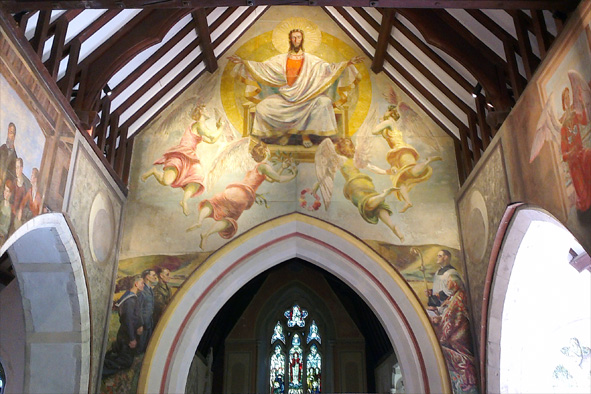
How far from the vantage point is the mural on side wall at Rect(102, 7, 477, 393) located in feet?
26.0

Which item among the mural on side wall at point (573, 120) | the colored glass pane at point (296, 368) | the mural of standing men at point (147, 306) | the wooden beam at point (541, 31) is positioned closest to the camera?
the mural on side wall at point (573, 120)

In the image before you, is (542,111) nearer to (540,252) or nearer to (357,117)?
(540,252)

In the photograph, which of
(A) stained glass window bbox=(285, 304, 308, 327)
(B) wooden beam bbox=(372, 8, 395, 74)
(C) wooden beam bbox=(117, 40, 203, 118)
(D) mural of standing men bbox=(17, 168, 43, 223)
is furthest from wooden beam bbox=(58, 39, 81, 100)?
(A) stained glass window bbox=(285, 304, 308, 327)

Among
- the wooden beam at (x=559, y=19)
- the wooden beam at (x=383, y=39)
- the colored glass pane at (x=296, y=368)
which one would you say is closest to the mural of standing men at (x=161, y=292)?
the wooden beam at (x=383, y=39)

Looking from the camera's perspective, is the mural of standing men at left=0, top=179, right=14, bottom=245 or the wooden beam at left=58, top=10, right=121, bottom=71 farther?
the wooden beam at left=58, top=10, right=121, bottom=71

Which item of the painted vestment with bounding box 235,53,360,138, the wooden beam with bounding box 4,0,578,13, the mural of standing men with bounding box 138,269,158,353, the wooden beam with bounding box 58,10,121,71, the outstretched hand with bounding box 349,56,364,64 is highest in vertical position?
the outstretched hand with bounding box 349,56,364,64

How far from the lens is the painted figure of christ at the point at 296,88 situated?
9055 millimetres

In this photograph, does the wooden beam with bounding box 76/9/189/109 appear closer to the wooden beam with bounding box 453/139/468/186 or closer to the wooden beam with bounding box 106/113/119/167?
the wooden beam with bounding box 106/113/119/167

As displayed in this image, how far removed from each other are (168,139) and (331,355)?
27.5 ft

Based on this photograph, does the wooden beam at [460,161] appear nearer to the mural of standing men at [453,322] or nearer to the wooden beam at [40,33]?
the mural of standing men at [453,322]

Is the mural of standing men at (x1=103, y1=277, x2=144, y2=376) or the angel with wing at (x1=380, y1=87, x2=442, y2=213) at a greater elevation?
the angel with wing at (x1=380, y1=87, x2=442, y2=213)

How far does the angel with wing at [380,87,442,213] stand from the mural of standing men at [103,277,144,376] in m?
3.91

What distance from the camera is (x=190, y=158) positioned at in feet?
28.8

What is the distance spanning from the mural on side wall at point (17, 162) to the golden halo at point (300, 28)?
4.86m
